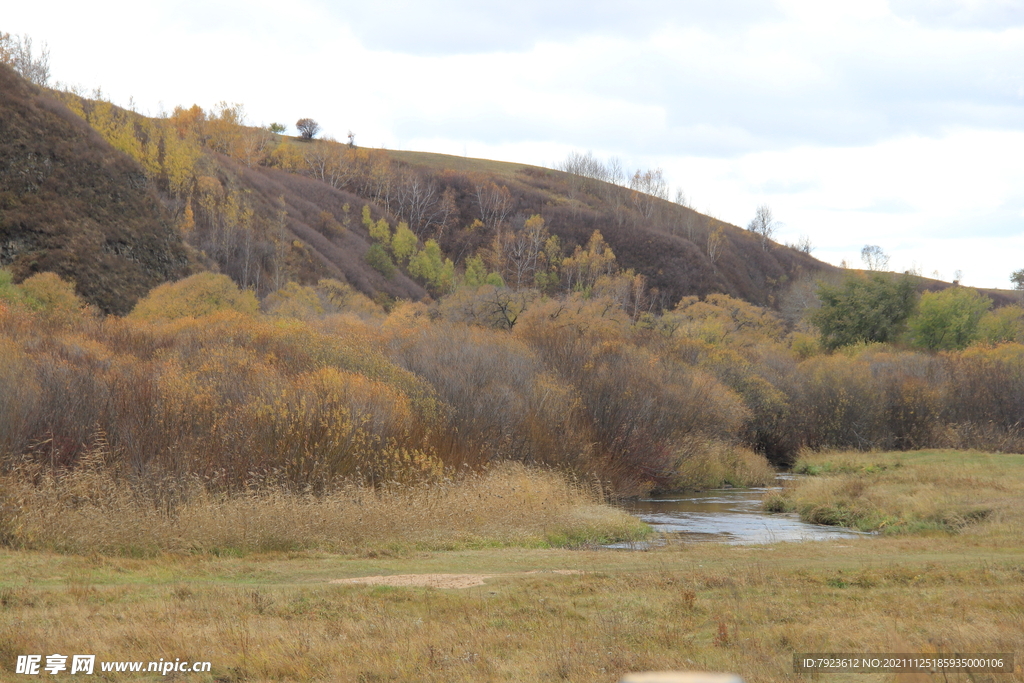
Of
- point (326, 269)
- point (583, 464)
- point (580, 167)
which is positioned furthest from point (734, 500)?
point (580, 167)

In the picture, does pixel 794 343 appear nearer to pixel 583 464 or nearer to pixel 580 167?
pixel 583 464

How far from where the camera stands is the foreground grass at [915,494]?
22.7 metres

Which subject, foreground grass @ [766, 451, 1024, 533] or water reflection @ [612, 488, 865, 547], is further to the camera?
foreground grass @ [766, 451, 1024, 533]

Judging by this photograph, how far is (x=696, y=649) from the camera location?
30.5ft

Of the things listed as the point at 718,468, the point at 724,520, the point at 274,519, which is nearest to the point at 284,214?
the point at 718,468

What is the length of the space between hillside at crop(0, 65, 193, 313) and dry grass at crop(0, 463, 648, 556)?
135 feet

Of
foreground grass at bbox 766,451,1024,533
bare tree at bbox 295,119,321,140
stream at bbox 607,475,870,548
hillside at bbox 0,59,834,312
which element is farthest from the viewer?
bare tree at bbox 295,119,321,140

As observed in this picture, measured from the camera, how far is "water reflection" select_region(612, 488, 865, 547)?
22.3 m

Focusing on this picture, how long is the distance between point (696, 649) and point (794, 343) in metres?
70.0

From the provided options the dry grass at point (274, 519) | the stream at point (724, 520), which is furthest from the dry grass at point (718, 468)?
the dry grass at point (274, 519)

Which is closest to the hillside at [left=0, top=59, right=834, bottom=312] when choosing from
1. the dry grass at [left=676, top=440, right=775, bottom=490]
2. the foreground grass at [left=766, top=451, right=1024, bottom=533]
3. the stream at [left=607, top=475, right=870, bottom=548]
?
the dry grass at [left=676, top=440, right=775, bottom=490]

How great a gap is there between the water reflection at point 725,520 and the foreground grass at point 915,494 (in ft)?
3.46

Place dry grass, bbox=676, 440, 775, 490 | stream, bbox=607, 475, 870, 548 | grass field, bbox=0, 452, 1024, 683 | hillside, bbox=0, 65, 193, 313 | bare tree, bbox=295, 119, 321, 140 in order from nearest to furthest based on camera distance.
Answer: grass field, bbox=0, 452, 1024, 683 < stream, bbox=607, 475, 870, 548 < dry grass, bbox=676, 440, 775, 490 < hillside, bbox=0, 65, 193, 313 < bare tree, bbox=295, 119, 321, 140

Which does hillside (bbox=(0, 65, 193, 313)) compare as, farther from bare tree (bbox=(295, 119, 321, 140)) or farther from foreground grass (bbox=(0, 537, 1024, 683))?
bare tree (bbox=(295, 119, 321, 140))
